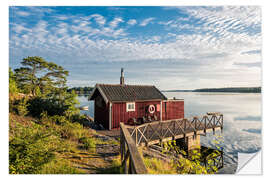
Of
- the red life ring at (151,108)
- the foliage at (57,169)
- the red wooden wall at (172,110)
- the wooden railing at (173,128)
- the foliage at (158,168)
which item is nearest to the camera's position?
the foliage at (57,169)

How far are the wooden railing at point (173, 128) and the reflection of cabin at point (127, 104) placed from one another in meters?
0.92

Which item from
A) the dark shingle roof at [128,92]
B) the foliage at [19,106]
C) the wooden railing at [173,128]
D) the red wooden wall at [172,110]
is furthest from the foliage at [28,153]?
the red wooden wall at [172,110]

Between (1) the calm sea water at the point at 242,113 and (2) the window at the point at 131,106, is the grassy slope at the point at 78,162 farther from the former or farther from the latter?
(2) the window at the point at 131,106

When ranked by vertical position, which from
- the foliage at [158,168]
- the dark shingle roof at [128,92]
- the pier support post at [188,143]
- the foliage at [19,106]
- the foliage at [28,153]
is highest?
the dark shingle roof at [128,92]

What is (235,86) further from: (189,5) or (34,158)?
(34,158)

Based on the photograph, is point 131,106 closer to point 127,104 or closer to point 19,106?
point 127,104

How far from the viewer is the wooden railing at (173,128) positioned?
630 centimetres

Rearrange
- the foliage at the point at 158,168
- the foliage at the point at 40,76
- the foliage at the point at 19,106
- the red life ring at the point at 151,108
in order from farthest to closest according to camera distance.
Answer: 1. the red life ring at the point at 151,108
2. the foliage at the point at 19,106
3. the foliage at the point at 40,76
4. the foliage at the point at 158,168

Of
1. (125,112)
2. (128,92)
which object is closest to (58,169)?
(125,112)

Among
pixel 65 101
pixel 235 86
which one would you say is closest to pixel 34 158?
pixel 65 101

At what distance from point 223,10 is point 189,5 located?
3.66ft

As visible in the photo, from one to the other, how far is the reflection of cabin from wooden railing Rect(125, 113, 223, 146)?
0.92 metres

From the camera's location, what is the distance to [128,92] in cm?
870

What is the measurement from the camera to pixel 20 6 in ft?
14.7
